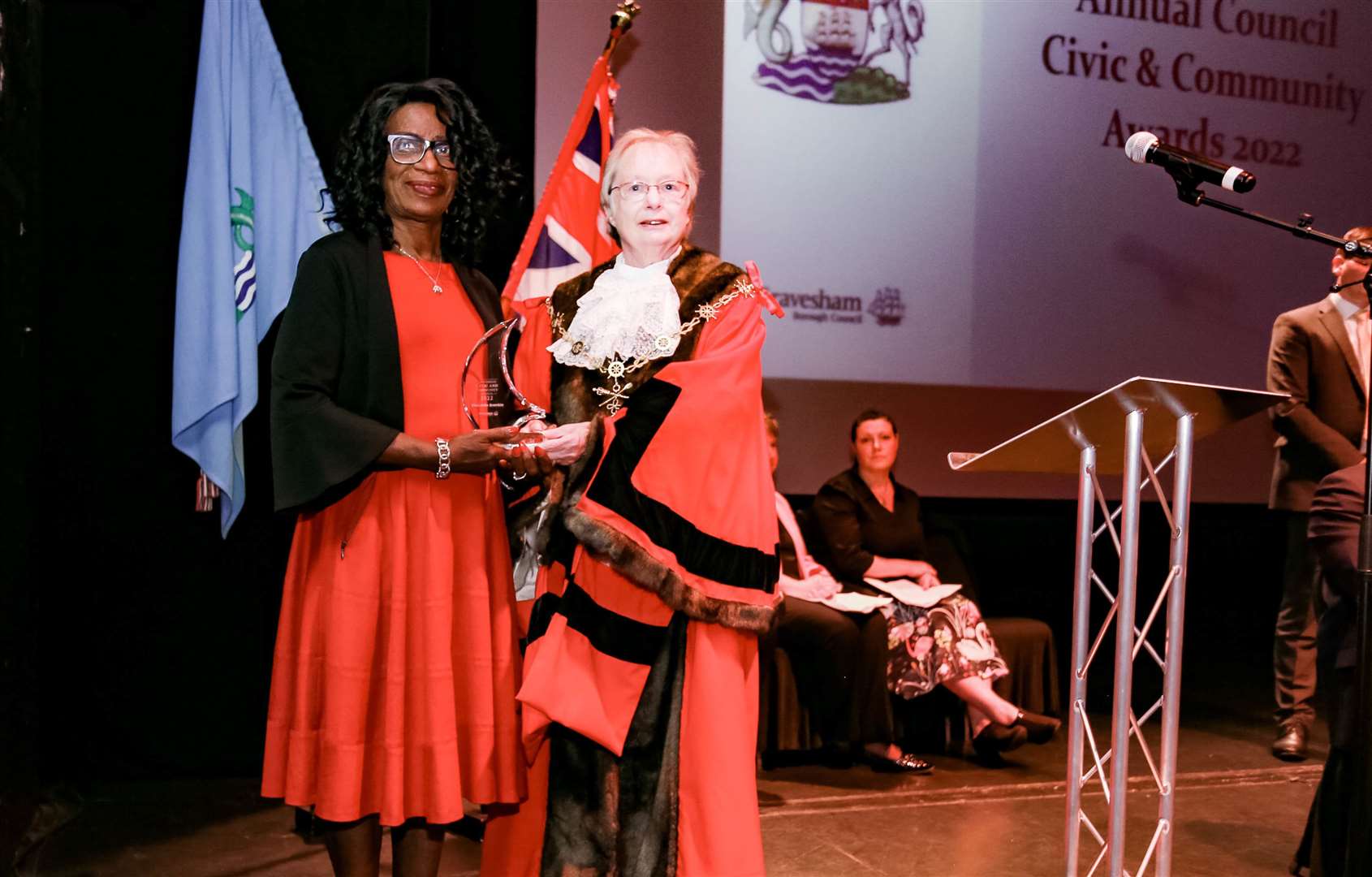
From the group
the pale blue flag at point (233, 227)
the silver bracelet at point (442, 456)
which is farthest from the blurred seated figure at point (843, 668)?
the silver bracelet at point (442, 456)

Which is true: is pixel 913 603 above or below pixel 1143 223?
below

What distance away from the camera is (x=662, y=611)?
229 centimetres

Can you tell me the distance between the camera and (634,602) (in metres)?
2.29

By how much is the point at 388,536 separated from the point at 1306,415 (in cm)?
368

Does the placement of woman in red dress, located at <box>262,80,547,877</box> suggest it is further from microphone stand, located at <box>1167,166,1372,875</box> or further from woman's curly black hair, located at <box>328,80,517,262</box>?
microphone stand, located at <box>1167,166,1372,875</box>

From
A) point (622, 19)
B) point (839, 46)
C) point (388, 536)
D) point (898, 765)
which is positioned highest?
point (839, 46)

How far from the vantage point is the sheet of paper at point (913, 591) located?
460cm

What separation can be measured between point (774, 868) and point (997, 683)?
1794 mm

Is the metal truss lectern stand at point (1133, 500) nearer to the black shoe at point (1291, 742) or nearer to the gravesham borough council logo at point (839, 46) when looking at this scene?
the black shoe at point (1291, 742)

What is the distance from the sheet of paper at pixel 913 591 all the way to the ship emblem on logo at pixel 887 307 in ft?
3.45

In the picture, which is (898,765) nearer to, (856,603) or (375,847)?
(856,603)

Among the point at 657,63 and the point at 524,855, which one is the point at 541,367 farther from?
the point at 657,63

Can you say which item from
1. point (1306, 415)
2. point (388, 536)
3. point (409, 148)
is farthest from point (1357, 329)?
point (388, 536)

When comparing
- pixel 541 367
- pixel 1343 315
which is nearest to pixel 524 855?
pixel 541 367
